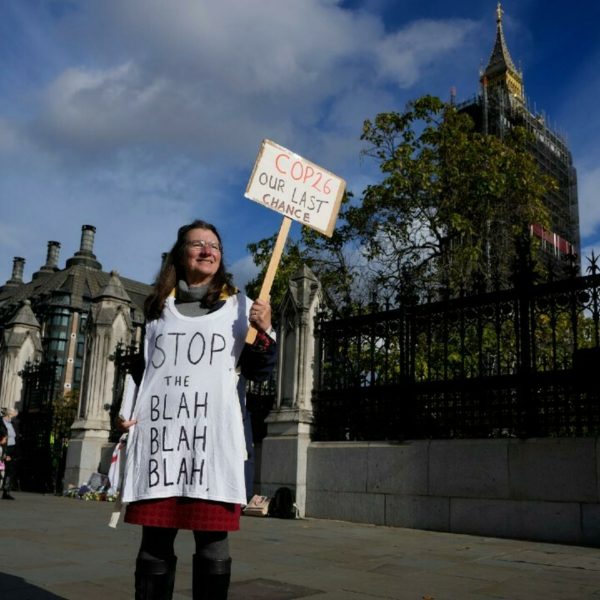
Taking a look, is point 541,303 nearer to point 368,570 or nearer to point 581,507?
point 581,507

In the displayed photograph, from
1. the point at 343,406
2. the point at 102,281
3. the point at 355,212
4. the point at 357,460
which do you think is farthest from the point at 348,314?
the point at 102,281

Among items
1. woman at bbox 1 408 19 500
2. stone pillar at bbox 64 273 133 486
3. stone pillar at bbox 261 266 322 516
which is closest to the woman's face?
stone pillar at bbox 261 266 322 516

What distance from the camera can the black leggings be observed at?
258 cm

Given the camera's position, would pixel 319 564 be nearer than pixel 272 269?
No

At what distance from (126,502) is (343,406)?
7421 millimetres

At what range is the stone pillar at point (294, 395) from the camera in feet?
32.3

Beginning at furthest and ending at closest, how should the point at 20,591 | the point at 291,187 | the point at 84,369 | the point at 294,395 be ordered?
the point at 84,369, the point at 294,395, the point at 20,591, the point at 291,187

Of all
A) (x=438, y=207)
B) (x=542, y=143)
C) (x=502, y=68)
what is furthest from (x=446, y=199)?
(x=502, y=68)

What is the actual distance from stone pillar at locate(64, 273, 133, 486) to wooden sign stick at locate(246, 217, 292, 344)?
11.3 metres

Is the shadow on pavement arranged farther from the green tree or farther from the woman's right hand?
the green tree

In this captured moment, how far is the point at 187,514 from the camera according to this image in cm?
257

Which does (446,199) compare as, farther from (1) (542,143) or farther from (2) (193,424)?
(1) (542,143)

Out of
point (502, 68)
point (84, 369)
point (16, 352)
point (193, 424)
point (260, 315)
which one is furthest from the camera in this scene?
point (502, 68)

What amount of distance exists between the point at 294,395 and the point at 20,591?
645cm
